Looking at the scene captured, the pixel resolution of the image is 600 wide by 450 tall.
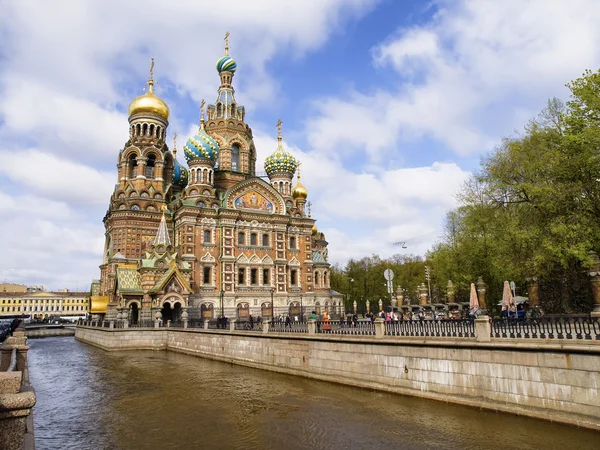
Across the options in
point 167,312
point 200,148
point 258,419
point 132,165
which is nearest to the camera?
point 258,419

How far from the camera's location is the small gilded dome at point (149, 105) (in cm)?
4688

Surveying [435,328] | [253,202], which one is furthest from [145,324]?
[435,328]

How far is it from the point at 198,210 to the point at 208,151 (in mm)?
6327

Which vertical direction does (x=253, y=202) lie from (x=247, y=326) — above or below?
above

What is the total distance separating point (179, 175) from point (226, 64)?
44.2ft

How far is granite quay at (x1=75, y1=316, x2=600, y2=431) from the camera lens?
11.5 metres

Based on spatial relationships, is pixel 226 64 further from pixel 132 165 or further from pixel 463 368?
pixel 463 368

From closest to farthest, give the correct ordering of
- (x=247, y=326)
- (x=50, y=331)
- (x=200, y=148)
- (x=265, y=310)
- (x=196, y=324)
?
1. (x=247, y=326)
2. (x=196, y=324)
3. (x=265, y=310)
4. (x=200, y=148)
5. (x=50, y=331)

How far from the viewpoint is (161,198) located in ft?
148

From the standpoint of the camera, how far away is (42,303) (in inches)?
3905

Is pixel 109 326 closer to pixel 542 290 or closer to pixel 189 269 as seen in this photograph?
pixel 189 269

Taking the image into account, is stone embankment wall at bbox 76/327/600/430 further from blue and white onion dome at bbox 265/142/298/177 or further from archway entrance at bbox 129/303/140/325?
blue and white onion dome at bbox 265/142/298/177

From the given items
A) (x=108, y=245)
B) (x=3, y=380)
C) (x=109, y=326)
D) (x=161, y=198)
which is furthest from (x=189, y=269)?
(x=3, y=380)

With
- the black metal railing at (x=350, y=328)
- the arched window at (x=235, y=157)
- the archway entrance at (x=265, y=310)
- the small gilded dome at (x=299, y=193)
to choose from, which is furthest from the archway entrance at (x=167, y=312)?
the small gilded dome at (x=299, y=193)
